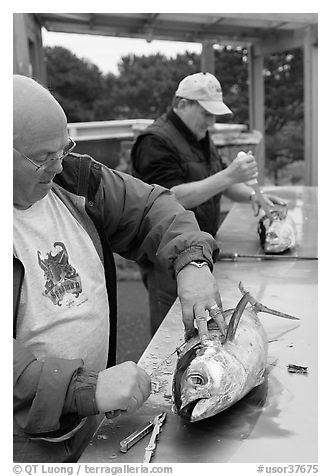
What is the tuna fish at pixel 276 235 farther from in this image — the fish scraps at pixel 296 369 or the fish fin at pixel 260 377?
the fish fin at pixel 260 377

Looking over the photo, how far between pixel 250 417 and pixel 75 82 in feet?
50.3

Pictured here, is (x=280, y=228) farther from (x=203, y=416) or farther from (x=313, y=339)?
(x=203, y=416)

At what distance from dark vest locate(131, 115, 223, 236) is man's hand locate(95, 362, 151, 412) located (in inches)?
86.2

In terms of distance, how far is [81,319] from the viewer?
181cm

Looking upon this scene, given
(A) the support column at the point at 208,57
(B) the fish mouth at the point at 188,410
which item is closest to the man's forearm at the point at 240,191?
(B) the fish mouth at the point at 188,410

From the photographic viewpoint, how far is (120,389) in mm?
1537

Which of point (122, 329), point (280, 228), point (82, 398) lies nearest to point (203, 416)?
point (82, 398)

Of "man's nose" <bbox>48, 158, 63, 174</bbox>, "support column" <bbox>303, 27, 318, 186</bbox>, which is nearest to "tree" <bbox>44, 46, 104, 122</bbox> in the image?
"support column" <bbox>303, 27, 318, 186</bbox>

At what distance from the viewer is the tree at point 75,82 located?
15680mm

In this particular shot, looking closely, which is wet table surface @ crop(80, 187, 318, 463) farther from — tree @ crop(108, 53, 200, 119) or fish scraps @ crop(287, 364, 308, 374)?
tree @ crop(108, 53, 200, 119)

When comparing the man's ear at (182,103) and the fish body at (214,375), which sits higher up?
the man's ear at (182,103)

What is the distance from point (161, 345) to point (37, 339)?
641 millimetres

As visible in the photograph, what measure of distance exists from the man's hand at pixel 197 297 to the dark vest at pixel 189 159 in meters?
1.77
